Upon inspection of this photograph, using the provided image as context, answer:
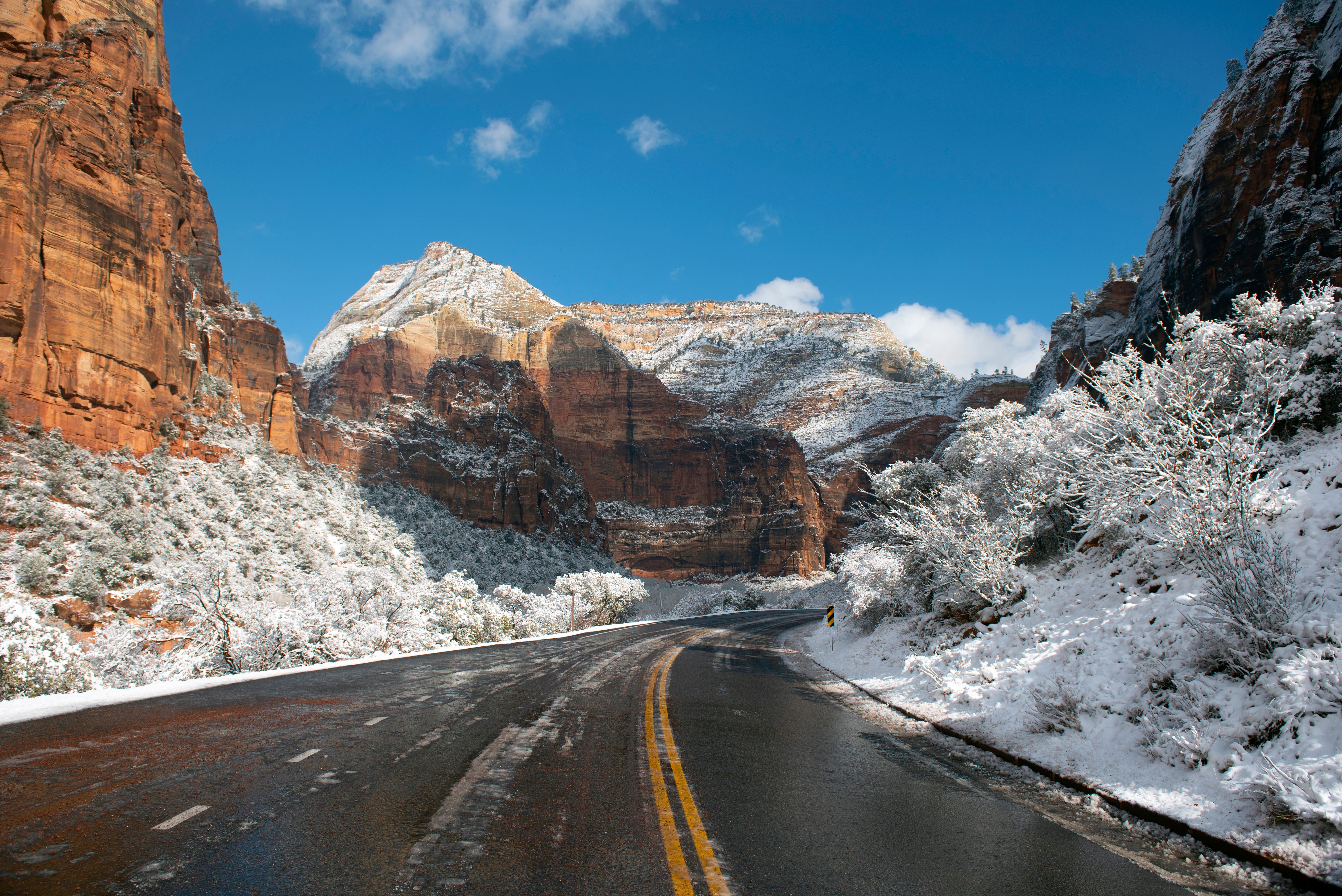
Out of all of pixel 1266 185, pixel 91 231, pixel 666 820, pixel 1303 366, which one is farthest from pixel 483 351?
pixel 666 820

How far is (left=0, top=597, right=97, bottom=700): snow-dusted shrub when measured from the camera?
31.8 ft

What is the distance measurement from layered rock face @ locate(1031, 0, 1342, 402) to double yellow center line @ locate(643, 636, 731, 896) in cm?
2950

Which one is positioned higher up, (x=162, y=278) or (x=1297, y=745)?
(x=162, y=278)

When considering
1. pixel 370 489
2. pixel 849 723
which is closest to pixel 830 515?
pixel 370 489

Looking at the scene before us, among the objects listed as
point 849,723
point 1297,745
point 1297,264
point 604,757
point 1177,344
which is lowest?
point 849,723

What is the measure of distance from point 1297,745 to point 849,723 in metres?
5.70

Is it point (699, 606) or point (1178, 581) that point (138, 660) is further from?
point (699, 606)

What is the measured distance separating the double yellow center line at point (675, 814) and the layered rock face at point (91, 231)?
29677mm

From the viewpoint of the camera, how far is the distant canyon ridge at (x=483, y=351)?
89.5 ft

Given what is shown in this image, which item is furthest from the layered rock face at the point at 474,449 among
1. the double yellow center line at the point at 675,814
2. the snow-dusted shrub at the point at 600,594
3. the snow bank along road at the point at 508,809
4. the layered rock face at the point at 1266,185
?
the double yellow center line at the point at 675,814

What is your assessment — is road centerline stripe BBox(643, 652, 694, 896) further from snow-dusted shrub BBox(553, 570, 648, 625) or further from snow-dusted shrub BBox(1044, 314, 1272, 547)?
snow-dusted shrub BBox(553, 570, 648, 625)

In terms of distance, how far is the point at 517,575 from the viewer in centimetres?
5894

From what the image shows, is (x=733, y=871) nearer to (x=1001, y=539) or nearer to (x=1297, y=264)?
(x=1001, y=539)

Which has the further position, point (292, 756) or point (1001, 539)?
point (1001, 539)
